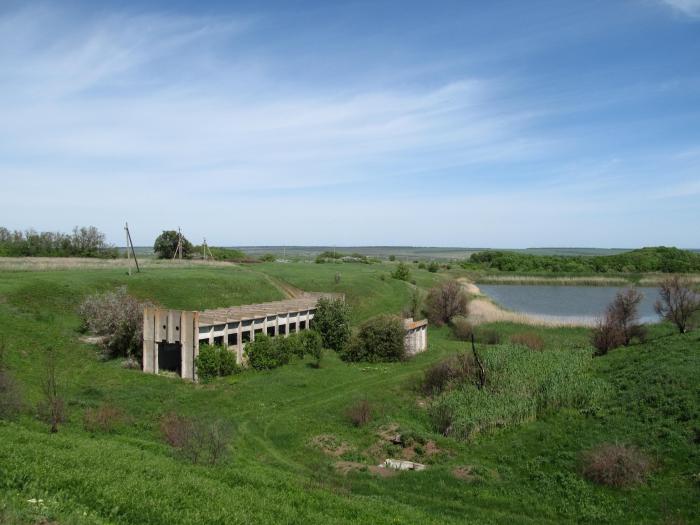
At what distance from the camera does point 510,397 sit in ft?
78.2

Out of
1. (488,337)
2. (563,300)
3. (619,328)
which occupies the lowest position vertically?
(563,300)

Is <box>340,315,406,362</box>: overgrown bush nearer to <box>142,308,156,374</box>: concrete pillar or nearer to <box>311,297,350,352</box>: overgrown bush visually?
<box>311,297,350,352</box>: overgrown bush

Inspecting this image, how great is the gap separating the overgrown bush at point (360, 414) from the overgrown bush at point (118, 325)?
13.9m

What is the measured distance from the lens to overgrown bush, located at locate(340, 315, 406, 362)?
36.7m

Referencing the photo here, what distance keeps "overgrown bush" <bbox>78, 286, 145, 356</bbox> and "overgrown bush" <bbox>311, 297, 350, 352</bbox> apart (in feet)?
40.5

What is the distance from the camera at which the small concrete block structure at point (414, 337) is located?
38.3 m

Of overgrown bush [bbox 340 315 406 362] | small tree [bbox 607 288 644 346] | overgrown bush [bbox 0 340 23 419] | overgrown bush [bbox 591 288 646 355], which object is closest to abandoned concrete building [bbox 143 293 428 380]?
overgrown bush [bbox 340 315 406 362]

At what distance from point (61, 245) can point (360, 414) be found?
6375cm

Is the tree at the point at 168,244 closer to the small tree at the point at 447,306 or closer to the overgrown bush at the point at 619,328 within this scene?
the small tree at the point at 447,306

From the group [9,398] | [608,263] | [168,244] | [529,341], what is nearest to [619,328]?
[529,341]

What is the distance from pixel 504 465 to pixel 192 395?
14555mm

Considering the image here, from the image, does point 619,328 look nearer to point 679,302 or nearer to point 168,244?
point 679,302

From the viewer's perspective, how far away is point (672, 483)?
16078 mm

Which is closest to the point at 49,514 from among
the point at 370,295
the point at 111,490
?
the point at 111,490
